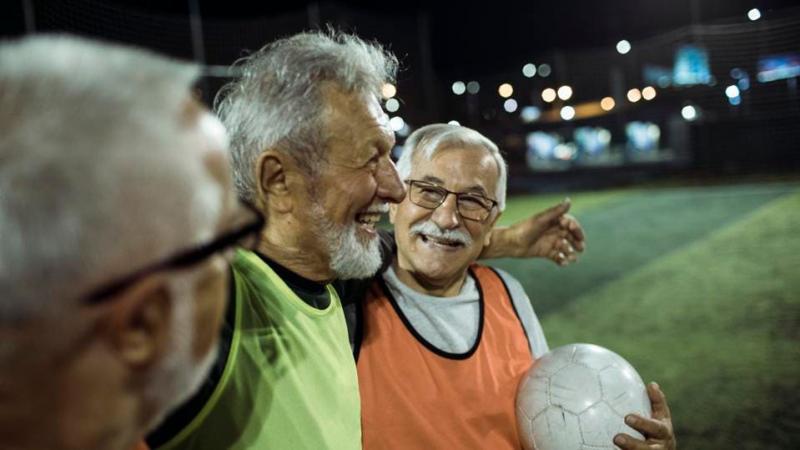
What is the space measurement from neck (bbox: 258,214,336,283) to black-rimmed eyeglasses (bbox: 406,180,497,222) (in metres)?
0.82

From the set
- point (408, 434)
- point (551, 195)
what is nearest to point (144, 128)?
point (408, 434)

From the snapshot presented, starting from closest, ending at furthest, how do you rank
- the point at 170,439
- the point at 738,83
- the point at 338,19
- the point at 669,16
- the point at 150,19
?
the point at 170,439 < the point at 150,19 < the point at 338,19 < the point at 738,83 < the point at 669,16

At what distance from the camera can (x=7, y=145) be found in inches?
27.8

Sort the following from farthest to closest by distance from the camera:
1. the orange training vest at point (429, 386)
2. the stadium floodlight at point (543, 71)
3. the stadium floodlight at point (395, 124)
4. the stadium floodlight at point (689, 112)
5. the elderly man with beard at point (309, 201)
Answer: the stadium floodlight at point (543, 71)
the stadium floodlight at point (689, 112)
the orange training vest at point (429, 386)
the stadium floodlight at point (395, 124)
the elderly man with beard at point (309, 201)

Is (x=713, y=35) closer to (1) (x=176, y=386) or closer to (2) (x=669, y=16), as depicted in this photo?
(2) (x=669, y=16)

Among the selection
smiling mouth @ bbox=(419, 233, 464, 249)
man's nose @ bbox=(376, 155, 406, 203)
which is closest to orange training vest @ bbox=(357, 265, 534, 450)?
smiling mouth @ bbox=(419, 233, 464, 249)

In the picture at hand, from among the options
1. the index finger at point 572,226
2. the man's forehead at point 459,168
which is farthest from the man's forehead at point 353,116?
the index finger at point 572,226

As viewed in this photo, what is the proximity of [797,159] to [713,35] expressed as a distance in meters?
4.52

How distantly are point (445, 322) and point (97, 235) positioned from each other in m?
1.86

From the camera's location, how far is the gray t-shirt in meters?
2.42

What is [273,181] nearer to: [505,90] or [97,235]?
[97,235]

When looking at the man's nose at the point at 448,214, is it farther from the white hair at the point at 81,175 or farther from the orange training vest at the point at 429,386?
the white hair at the point at 81,175

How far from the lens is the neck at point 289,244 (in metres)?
1.86

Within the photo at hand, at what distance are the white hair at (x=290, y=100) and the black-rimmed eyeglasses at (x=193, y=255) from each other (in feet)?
2.97
